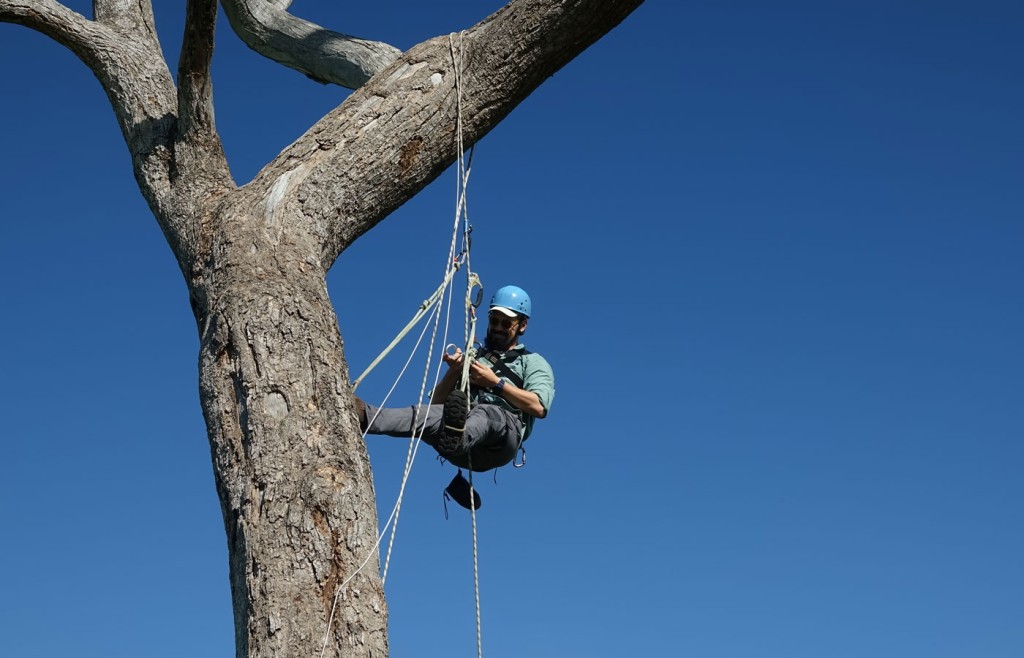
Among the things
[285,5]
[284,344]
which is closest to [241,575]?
[284,344]

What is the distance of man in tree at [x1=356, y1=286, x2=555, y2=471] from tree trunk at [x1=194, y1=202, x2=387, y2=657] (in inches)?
44.9

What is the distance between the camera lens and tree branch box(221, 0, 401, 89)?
5848 mm

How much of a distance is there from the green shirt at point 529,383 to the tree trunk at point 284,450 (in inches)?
79.4

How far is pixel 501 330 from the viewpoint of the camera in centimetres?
660

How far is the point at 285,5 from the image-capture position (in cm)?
634

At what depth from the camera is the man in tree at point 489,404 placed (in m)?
5.32

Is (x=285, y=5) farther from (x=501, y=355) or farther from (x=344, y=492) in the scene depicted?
(x=344, y=492)

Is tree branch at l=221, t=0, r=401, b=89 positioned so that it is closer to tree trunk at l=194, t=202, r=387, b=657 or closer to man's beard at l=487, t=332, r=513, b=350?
man's beard at l=487, t=332, r=513, b=350

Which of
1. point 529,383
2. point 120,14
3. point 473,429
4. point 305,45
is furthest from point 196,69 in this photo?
point 529,383

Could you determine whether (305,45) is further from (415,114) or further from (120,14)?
(415,114)

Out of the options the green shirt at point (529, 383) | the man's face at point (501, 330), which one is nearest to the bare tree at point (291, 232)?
the green shirt at point (529, 383)

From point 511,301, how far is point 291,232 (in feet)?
8.13

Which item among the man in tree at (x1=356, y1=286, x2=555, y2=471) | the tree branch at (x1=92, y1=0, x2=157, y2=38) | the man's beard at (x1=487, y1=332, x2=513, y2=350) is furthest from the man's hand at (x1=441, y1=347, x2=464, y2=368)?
the tree branch at (x1=92, y1=0, x2=157, y2=38)

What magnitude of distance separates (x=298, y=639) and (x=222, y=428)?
2.65 feet
